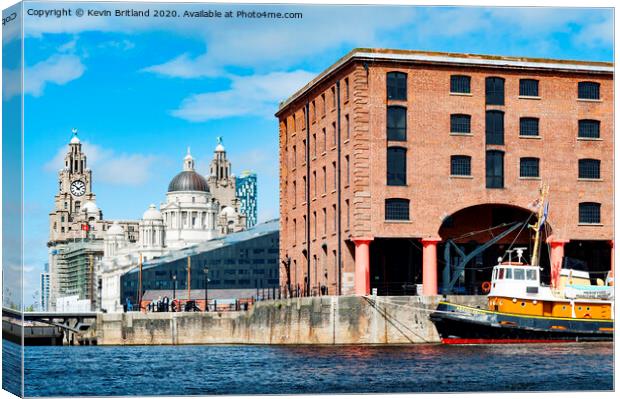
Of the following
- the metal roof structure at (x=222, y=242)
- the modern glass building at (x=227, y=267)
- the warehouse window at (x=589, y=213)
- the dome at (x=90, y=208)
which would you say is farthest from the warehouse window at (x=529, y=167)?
the dome at (x=90, y=208)

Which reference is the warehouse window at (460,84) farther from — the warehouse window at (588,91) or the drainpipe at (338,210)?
the drainpipe at (338,210)

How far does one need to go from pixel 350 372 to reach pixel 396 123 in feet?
70.3

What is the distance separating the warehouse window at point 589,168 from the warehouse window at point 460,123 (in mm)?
5033

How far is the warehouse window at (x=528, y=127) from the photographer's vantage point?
227ft

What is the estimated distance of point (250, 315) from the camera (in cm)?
8475

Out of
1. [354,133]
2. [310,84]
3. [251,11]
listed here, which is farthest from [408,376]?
[310,84]

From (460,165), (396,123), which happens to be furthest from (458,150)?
(396,123)

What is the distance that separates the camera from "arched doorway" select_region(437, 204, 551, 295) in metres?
71.8

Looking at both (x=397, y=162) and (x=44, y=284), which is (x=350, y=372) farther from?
(x=44, y=284)

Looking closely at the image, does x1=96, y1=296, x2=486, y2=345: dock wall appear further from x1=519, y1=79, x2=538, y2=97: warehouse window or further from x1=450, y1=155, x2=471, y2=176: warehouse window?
x1=519, y1=79, x2=538, y2=97: warehouse window

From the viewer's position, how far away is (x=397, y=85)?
6875cm

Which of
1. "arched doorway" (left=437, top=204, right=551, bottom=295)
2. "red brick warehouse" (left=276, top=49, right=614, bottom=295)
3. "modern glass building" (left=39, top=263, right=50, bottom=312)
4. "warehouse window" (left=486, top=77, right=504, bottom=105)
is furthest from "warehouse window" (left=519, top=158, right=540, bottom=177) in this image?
"modern glass building" (left=39, top=263, right=50, bottom=312)

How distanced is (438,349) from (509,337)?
486 cm

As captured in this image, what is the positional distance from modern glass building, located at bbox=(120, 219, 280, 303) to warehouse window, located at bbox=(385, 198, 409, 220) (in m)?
84.1
